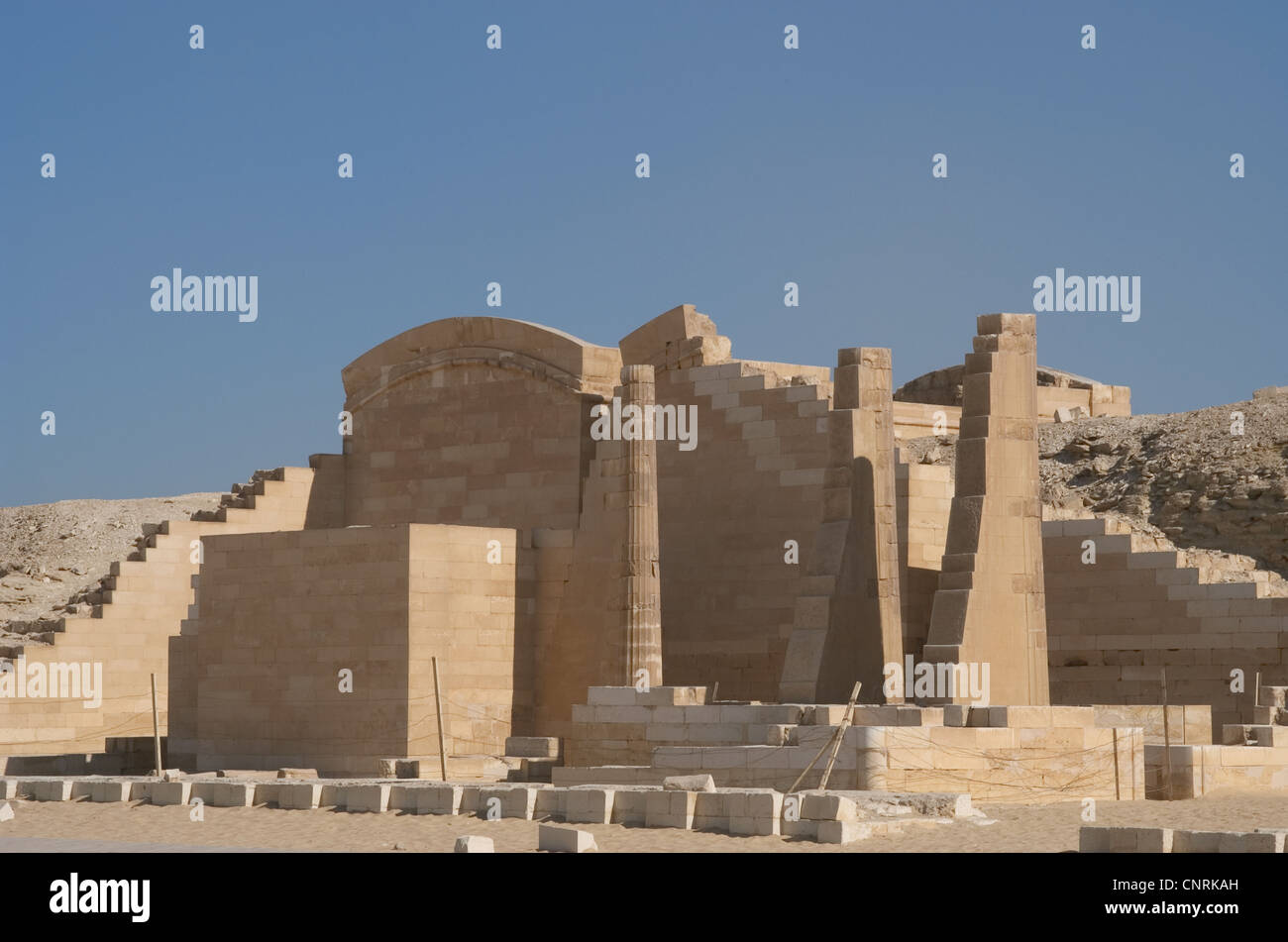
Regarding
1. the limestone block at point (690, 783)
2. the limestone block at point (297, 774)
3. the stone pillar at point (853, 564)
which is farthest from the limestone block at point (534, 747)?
the limestone block at point (690, 783)

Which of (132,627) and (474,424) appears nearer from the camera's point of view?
(474,424)

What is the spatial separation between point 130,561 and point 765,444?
44.4 ft

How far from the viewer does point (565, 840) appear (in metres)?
16.2

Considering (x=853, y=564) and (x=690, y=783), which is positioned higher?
(x=853, y=564)

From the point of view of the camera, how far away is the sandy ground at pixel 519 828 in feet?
55.9

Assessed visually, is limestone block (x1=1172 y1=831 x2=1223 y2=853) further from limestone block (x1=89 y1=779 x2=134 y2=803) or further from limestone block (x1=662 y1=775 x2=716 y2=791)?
limestone block (x1=89 y1=779 x2=134 y2=803)

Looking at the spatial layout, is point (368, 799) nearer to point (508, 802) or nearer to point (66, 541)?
point (508, 802)

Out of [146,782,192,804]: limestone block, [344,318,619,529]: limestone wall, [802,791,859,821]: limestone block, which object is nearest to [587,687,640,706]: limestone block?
[146,782,192,804]: limestone block

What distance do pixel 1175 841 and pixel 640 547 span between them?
44.8ft

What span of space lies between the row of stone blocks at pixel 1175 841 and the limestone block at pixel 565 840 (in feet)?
13.2

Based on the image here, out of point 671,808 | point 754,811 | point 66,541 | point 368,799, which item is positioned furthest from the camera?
point 66,541

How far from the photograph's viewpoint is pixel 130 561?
37375 millimetres

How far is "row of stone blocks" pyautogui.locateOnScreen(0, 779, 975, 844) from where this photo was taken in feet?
57.1

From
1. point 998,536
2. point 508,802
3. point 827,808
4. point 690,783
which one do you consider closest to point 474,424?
point 998,536
